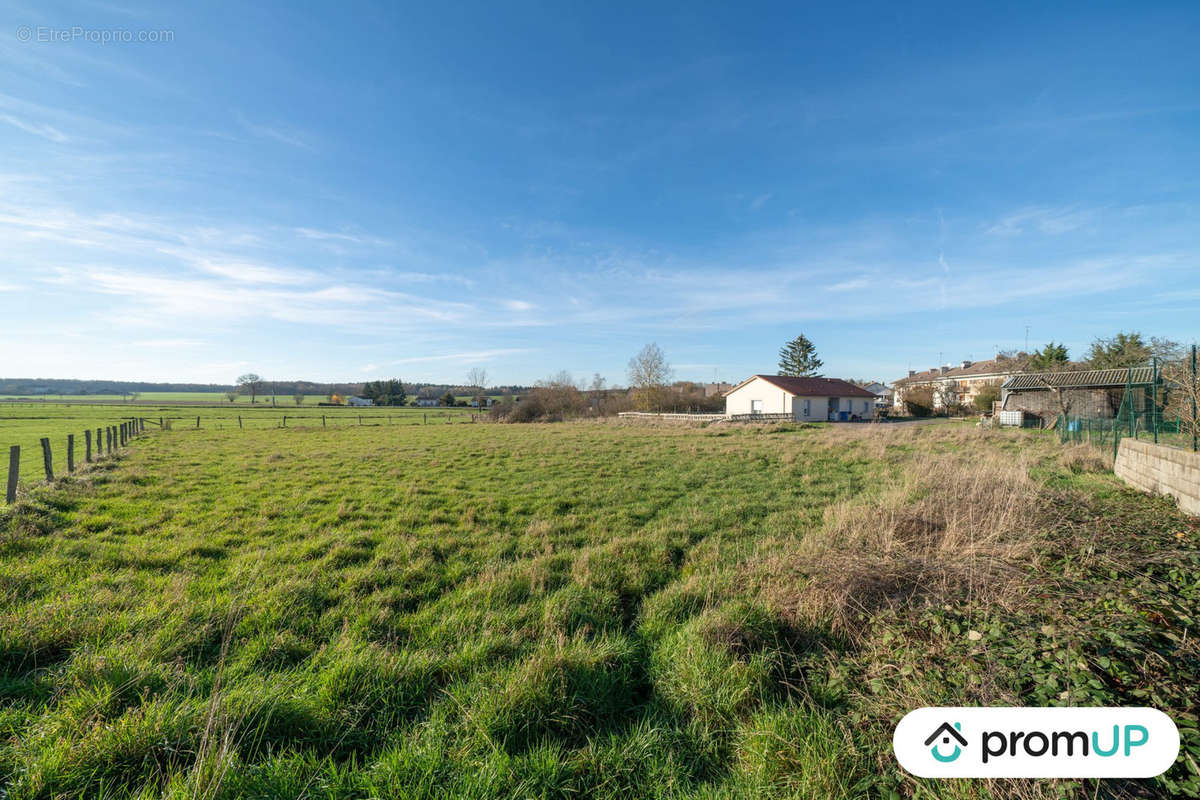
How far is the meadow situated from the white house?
3531 centimetres

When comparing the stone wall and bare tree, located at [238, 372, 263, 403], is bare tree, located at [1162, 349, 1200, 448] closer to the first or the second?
the stone wall

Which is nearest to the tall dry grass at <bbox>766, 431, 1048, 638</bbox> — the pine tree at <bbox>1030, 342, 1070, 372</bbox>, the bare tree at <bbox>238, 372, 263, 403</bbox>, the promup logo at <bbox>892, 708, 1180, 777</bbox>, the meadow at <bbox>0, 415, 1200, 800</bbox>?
the meadow at <bbox>0, 415, 1200, 800</bbox>

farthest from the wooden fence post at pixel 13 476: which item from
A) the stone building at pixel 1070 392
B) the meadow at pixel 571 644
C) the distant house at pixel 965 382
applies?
the distant house at pixel 965 382

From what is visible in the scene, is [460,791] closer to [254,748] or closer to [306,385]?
[254,748]

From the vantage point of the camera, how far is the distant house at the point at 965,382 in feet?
165

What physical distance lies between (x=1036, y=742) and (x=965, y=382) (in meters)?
71.8

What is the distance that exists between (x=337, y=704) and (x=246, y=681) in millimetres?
807

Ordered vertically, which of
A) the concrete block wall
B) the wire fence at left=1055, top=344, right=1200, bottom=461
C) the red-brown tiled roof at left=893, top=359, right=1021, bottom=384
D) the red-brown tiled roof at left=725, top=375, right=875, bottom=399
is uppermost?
the red-brown tiled roof at left=893, top=359, right=1021, bottom=384

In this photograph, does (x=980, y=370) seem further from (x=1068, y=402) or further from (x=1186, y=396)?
(x=1186, y=396)

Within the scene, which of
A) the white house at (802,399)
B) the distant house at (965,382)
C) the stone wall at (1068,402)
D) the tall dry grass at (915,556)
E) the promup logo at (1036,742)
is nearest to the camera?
the promup logo at (1036,742)

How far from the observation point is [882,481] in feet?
39.4

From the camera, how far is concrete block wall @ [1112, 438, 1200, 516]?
7.02m

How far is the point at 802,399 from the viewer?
139ft

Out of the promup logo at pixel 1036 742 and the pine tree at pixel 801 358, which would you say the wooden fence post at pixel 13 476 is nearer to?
the promup logo at pixel 1036 742
